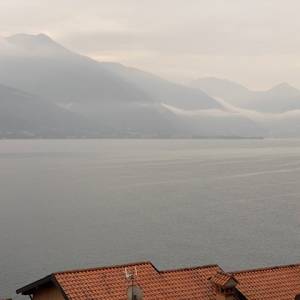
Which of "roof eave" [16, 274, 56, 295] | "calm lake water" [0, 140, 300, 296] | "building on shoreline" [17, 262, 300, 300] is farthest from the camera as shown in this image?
"calm lake water" [0, 140, 300, 296]

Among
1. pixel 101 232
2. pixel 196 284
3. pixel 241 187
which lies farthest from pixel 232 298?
pixel 241 187

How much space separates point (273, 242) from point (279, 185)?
275 feet

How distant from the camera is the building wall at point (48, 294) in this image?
27.1 m

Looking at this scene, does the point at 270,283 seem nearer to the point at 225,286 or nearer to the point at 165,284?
the point at 225,286

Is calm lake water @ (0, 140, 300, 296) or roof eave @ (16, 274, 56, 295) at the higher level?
calm lake water @ (0, 140, 300, 296)

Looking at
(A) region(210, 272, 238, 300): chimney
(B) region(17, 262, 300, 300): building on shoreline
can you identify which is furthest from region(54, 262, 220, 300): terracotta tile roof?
(A) region(210, 272, 238, 300): chimney

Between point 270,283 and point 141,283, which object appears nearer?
point 141,283

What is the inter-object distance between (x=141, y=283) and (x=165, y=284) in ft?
4.00

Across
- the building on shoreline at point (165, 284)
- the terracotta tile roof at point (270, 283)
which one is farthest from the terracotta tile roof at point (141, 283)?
the terracotta tile roof at point (270, 283)

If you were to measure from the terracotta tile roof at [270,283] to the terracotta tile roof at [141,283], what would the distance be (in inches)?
68.3

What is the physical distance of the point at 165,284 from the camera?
90.2 feet

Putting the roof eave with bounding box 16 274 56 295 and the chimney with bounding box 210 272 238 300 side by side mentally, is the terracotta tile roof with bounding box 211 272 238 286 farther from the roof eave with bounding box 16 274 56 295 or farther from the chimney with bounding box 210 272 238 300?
the roof eave with bounding box 16 274 56 295

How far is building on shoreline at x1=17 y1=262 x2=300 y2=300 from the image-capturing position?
2608cm

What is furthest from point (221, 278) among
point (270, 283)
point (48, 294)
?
point (48, 294)
